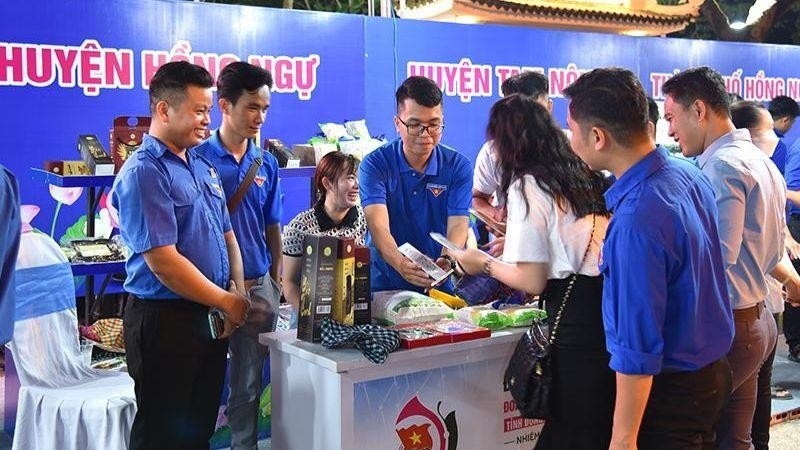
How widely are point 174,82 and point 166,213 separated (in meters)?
0.46

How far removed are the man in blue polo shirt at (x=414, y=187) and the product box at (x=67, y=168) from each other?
165 cm

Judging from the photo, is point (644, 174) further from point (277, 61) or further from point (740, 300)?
point (277, 61)

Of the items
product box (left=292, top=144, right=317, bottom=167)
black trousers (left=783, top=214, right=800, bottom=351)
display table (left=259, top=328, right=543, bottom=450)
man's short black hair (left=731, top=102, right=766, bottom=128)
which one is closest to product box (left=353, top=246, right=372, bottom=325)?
display table (left=259, top=328, right=543, bottom=450)

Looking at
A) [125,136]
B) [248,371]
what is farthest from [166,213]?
[125,136]

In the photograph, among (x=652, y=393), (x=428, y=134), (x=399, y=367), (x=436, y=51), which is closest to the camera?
(x=652, y=393)

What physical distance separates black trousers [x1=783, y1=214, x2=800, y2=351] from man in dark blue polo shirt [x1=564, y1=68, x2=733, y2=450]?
403cm

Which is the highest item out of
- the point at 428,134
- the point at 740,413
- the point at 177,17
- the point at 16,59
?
the point at 177,17

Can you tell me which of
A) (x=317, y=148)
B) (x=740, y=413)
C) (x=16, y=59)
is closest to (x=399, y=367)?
(x=740, y=413)

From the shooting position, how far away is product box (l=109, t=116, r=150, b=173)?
→ 4105 mm

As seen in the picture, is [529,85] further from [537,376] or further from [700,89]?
[537,376]

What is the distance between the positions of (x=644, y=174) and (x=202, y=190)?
1.55 m

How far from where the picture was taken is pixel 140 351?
2705 mm

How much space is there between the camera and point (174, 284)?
8.54 ft

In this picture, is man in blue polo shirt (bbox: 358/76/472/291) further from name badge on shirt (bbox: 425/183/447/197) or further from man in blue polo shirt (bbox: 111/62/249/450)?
man in blue polo shirt (bbox: 111/62/249/450)
